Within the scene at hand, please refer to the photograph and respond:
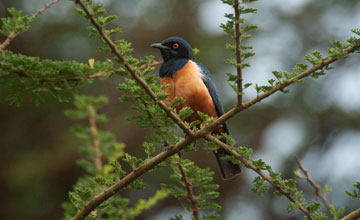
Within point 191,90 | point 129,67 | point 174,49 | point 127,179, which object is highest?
point 174,49

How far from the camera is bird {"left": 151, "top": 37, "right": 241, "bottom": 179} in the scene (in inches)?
178

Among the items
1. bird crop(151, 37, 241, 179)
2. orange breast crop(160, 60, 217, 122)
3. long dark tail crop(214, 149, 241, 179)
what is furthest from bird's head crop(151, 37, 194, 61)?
long dark tail crop(214, 149, 241, 179)

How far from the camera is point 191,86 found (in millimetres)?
4539

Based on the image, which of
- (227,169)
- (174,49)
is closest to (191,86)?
(174,49)

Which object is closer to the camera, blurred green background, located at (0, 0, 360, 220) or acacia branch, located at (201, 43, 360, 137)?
acacia branch, located at (201, 43, 360, 137)

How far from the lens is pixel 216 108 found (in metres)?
4.85

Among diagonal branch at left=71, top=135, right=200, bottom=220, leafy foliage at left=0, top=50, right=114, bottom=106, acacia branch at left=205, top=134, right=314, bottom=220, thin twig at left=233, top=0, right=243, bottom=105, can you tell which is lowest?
acacia branch at left=205, top=134, right=314, bottom=220

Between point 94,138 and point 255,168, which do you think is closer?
point 94,138

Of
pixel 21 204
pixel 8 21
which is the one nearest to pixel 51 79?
pixel 8 21

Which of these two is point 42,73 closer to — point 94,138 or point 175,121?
point 175,121

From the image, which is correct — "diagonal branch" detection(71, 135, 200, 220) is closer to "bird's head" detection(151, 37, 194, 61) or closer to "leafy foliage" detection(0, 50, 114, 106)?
"leafy foliage" detection(0, 50, 114, 106)

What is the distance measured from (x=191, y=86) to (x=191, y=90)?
40 mm

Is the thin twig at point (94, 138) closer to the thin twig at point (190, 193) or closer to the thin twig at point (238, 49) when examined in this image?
the thin twig at point (190, 193)

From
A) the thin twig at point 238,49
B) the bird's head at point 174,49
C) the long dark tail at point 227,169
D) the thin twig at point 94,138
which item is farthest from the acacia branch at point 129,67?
the bird's head at point 174,49
